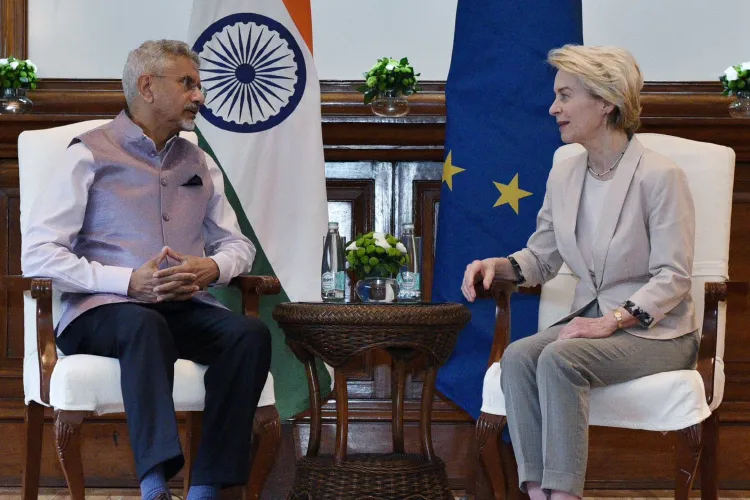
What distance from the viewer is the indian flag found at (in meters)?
3.05

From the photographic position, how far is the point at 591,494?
318cm

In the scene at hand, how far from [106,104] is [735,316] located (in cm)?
233

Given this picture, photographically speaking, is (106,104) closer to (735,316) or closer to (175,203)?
(175,203)

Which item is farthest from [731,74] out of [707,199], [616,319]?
[616,319]

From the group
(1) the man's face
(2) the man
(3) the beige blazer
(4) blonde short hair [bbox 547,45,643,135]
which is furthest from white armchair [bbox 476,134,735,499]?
(1) the man's face

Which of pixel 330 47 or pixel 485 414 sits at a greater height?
pixel 330 47

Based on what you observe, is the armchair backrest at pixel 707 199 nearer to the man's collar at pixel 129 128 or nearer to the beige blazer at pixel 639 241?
the beige blazer at pixel 639 241

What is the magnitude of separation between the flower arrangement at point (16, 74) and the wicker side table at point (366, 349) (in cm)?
145

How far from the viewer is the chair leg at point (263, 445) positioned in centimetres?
249

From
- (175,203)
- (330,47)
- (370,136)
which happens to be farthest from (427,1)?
(175,203)

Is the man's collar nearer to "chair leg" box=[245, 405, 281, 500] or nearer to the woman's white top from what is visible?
"chair leg" box=[245, 405, 281, 500]

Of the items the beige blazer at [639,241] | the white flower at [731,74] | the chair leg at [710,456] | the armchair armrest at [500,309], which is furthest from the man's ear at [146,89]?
the white flower at [731,74]

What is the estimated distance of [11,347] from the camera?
3.26 m

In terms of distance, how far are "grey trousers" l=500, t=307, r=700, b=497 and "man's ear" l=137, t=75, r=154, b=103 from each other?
4.01ft
